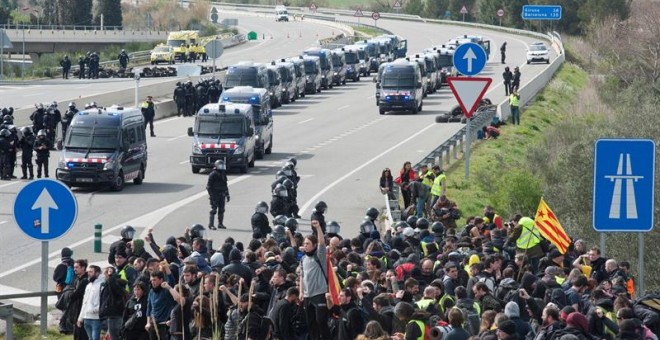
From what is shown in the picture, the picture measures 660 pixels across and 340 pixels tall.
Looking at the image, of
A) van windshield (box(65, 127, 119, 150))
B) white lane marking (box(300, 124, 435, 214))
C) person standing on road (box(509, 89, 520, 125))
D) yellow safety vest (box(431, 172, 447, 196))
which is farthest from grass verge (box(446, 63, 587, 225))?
van windshield (box(65, 127, 119, 150))

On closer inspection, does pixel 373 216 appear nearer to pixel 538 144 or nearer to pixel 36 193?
pixel 36 193

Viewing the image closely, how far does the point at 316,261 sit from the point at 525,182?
2030cm

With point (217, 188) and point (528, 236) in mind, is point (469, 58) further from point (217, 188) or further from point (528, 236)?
point (528, 236)

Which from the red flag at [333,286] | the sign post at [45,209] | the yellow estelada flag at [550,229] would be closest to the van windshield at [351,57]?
the yellow estelada flag at [550,229]

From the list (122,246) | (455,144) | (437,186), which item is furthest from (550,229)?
(455,144)

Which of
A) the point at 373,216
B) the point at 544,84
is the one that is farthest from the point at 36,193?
the point at 544,84

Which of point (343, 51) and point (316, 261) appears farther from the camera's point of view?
point (343, 51)

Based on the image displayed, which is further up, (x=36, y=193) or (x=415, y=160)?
(x=36, y=193)

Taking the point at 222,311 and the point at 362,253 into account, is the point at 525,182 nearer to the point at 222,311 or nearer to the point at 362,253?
the point at 362,253

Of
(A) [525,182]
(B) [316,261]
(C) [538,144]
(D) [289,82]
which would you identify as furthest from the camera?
(D) [289,82]

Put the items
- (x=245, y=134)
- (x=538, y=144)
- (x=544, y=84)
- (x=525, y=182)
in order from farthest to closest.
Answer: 1. (x=544, y=84)
2. (x=538, y=144)
3. (x=245, y=134)
4. (x=525, y=182)

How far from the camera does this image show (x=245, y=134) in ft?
118

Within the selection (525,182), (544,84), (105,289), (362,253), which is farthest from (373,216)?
(544,84)

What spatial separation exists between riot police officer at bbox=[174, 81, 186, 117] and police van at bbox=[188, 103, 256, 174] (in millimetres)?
16209
